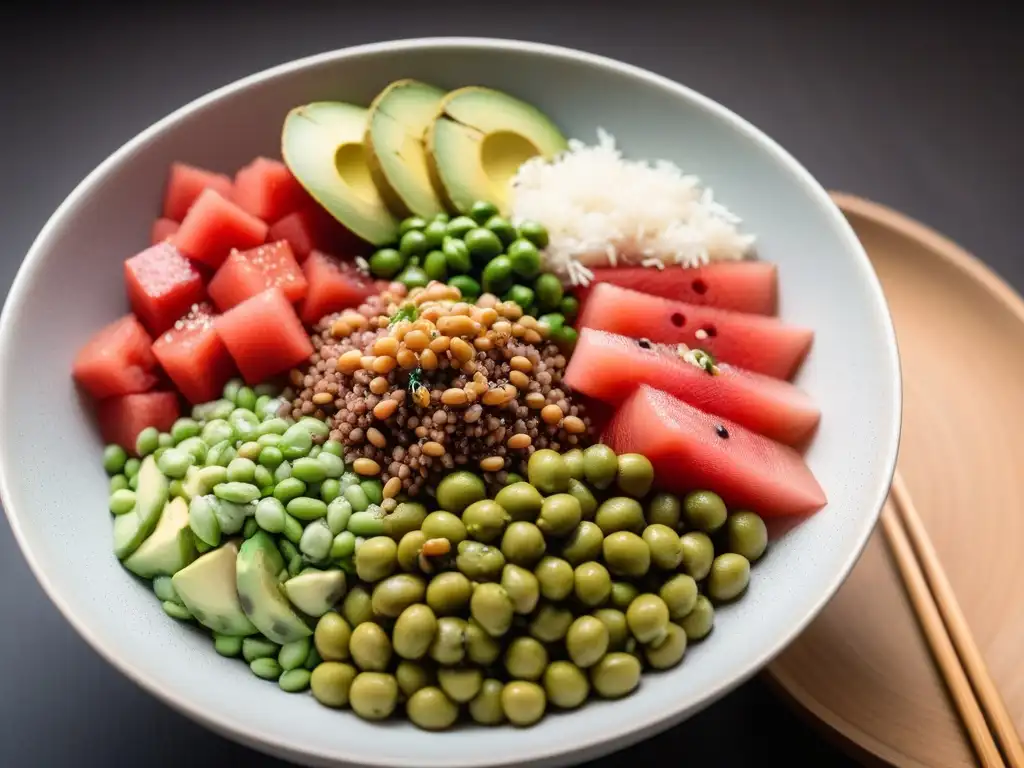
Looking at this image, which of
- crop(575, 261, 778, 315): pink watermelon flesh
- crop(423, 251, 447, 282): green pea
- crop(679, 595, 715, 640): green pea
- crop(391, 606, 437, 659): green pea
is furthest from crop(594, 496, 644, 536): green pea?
crop(423, 251, 447, 282): green pea

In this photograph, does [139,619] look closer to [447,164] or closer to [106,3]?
[447,164]

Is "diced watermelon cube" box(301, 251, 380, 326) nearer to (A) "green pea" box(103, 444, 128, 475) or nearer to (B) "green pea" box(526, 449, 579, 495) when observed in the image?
(A) "green pea" box(103, 444, 128, 475)

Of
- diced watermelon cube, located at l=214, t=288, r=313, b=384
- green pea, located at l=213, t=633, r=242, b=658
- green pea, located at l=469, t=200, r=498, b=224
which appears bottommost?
green pea, located at l=213, t=633, r=242, b=658

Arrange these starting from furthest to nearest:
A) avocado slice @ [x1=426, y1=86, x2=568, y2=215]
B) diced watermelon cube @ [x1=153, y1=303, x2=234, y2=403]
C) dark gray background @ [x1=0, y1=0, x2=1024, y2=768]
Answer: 1. dark gray background @ [x1=0, y1=0, x2=1024, y2=768]
2. avocado slice @ [x1=426, y1=86, x2=568, y2=215]
3. diced watermelon cube @ [x1=153, y1=303, x2=234, y2=403]

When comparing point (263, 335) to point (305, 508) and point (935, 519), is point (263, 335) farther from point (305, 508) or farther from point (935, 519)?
point (935, 519)

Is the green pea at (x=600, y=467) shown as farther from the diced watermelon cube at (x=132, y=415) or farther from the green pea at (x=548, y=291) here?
the diced watermelon cube at (x=132, y=415)

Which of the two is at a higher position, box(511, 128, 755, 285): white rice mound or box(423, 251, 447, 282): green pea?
box(511, 128, 755, 285): white rice mound
